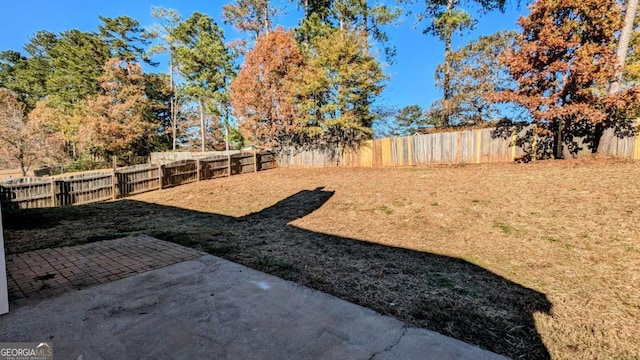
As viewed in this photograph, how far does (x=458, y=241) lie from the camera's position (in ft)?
14.6

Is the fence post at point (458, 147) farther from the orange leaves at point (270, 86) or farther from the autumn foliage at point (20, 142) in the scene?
the autumn foliage at point (20, 142)

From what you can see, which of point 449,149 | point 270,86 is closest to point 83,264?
point 449,149

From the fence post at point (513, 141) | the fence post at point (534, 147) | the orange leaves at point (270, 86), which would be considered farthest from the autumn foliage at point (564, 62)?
the orange leaves at point (270, 86)

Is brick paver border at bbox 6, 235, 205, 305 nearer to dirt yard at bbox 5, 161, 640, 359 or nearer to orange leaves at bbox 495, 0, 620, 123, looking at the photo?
dirt yard at bbox 5, 161, 640, 359

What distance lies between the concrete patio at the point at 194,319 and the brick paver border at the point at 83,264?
2cm

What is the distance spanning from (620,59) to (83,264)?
40.6 ft

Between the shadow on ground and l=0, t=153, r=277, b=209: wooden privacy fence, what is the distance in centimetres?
254

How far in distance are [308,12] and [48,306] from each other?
1885 centimetres

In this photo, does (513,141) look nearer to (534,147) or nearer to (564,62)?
(534,147)

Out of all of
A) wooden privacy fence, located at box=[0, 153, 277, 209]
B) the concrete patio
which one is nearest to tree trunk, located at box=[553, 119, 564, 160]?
the concrete patio

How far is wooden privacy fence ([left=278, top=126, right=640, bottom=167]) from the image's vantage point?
9.26 meters

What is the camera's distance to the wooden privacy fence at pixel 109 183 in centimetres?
885

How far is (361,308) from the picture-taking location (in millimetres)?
2490

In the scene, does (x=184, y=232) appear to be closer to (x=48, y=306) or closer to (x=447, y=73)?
(x=48, y=306)
